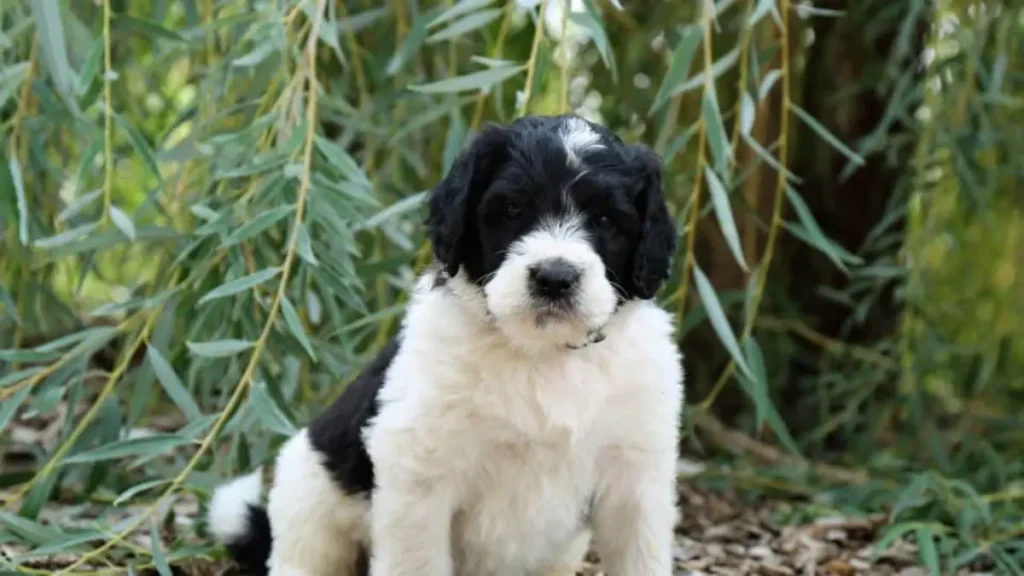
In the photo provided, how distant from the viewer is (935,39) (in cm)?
422

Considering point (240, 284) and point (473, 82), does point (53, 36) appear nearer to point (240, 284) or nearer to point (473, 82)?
point (240, 284)

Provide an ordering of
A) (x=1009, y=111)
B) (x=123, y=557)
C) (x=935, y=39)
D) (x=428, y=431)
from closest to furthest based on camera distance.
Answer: (x=428, y=431), (x=123, y=557), (x=935, y=39), (x=1009, y=111)

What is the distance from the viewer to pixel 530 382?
2.70 metres

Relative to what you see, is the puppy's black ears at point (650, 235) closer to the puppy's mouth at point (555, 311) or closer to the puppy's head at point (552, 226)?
the puppy's head at point (552, 226)

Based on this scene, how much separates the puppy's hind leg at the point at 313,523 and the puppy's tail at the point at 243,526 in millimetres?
207

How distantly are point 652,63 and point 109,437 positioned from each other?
2282 mm

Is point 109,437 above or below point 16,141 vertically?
below

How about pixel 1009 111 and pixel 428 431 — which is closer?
pixel 428 431

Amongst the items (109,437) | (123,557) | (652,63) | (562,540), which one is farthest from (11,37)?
(652,63)

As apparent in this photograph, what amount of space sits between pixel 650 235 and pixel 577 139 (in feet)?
0.73

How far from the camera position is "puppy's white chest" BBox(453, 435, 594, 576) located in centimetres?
271

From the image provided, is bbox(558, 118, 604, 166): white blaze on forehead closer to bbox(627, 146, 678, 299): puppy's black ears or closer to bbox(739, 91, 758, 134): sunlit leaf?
bbox(627, 146, 678, 299): puppy's black ears

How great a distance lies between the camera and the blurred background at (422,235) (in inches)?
129

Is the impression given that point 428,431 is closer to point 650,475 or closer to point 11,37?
point 650,475
